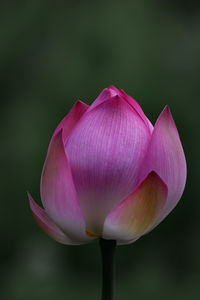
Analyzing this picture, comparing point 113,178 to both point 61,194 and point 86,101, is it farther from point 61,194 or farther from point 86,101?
point 86,101

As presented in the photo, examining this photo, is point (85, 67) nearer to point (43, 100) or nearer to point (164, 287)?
point (43, 100)

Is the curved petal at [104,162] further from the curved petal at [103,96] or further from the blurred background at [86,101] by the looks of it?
the blurred background at [86,101]

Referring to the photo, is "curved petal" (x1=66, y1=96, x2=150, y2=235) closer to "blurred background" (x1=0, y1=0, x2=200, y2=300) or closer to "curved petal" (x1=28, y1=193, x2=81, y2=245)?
"curved petal" (x1=28, y1=193, x2=81, y2=245)

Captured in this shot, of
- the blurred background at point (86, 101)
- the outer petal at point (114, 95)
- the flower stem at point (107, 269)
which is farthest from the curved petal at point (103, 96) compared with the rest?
the blurred background at point (86, 101)

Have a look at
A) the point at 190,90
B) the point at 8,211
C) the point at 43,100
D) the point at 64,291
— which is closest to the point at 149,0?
the point at 190,90

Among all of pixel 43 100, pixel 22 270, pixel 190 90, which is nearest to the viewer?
pixel 22 270

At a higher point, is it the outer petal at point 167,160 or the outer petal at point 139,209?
the outer petal at point 167,160
